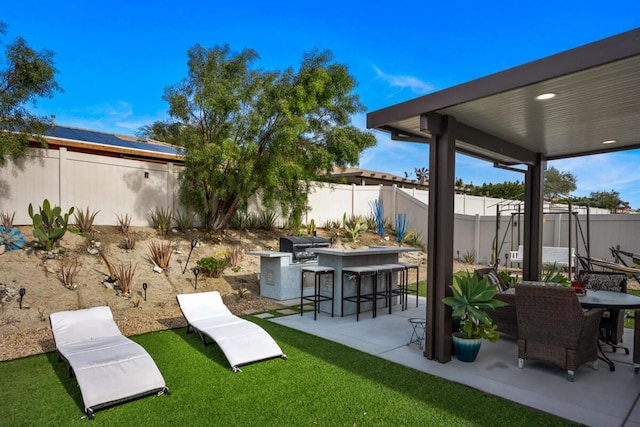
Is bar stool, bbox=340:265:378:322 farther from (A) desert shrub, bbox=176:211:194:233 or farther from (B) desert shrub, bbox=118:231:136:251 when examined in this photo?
(A) desert shrub, bbox=176:211:194:233

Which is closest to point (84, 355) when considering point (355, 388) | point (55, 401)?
point (55, 401)

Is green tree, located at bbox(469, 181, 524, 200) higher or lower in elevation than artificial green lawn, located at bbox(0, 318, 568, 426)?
higher

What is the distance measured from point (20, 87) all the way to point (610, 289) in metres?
10.8

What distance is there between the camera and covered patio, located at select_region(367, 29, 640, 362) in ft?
10.7

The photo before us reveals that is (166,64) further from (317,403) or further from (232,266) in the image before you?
(317,403)

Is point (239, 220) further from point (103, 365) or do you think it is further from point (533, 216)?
point (103, 365)

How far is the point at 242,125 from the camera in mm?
9891

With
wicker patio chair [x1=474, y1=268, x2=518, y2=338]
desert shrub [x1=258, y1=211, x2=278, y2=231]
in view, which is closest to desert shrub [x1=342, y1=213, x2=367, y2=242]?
desert shrub [x1=258, y1=211, x2=278, y2=231]

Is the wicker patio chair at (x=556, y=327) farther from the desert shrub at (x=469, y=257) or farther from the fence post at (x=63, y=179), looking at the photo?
the desert shrub at (x=469, y=257)

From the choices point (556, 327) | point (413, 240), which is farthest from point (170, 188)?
point (556, 327)

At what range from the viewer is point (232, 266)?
9.57 meters

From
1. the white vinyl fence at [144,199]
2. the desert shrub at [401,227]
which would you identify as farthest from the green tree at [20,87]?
the desert shrub at [401,227]

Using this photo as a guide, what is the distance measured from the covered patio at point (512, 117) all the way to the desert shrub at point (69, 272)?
5.91 meters

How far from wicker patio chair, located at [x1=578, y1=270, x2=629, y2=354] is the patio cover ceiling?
2045 mm
